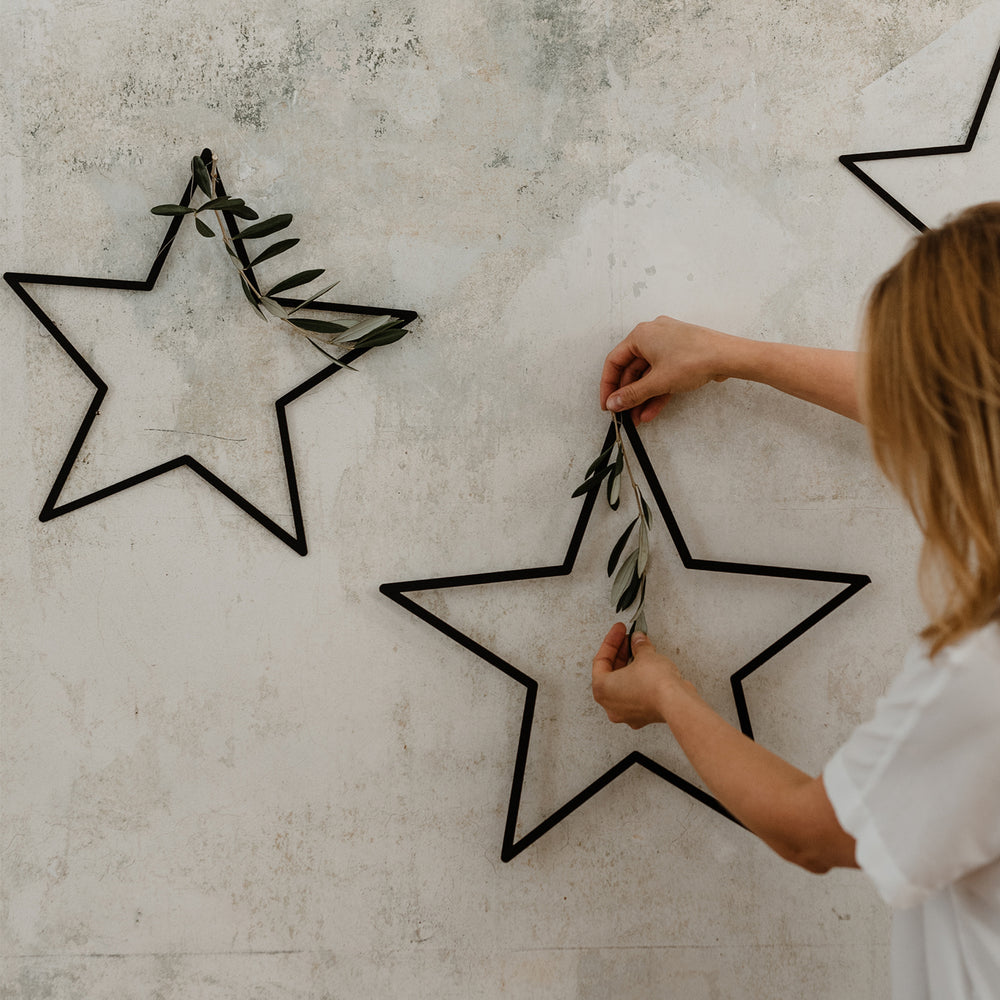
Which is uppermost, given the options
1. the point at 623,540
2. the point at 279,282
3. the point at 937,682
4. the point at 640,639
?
the point at 279,282

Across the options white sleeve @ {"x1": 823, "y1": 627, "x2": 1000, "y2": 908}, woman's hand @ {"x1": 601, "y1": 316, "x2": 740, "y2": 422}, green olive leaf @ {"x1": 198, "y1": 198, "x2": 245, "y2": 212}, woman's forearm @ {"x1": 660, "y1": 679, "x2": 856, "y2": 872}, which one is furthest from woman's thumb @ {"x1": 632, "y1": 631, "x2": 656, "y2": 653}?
green olive leaf @ {"x1": 198, "y1": 198, "x2": 245, "y2": 212}

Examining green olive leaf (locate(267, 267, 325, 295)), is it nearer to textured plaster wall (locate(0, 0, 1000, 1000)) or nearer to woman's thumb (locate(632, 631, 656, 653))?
textured plaster wall (locate(0, 0, 1000, 1000))

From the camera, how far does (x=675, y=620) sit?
3.53 feet

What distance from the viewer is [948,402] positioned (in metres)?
0.60

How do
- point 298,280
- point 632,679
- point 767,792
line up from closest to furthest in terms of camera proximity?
point 767,792, point 632,679, point 298,280

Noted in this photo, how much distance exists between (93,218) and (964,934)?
50.5 inches

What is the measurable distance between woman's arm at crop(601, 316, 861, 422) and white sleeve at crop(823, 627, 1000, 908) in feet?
1.49

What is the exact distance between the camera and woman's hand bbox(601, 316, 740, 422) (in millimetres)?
975

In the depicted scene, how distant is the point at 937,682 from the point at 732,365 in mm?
518

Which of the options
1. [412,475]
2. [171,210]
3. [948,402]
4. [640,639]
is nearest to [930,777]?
[948,402]

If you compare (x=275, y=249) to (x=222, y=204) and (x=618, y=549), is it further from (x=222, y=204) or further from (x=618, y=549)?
(x=618, y=549)

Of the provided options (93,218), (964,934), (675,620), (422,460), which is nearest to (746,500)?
(675,620)

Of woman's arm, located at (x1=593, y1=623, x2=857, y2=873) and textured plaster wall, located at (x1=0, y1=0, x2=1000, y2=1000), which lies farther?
textured plaster wall, located at (x1=0, y1=0, x2=1000, y2=1000)

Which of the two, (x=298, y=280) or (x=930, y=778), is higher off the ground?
(x=298, y=280)
